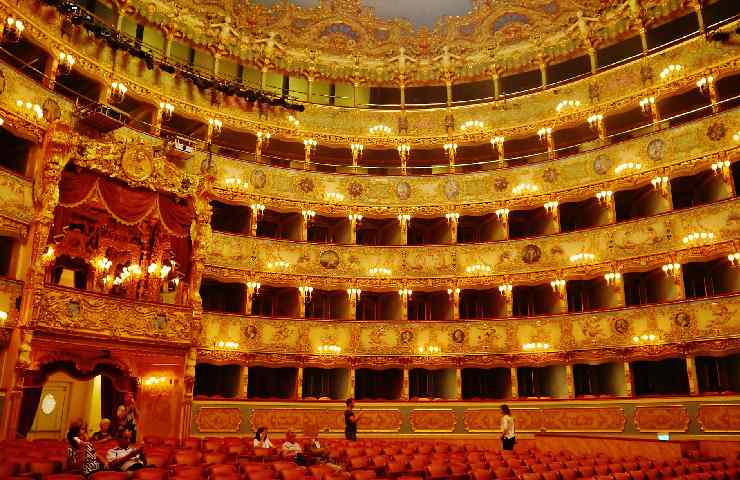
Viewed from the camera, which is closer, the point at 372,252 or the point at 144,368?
the point at 144,368

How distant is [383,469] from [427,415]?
1057 centimetres

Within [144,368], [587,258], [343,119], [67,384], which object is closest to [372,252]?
[343,119]

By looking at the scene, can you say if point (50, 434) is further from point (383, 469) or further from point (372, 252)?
point (383, 469)

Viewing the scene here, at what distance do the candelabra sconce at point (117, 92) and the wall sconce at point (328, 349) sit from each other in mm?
10688

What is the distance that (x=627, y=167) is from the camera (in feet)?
65.5

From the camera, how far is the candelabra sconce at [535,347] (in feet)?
64.9

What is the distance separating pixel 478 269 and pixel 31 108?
49.6ft

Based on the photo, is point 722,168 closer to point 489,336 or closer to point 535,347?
point 535,347

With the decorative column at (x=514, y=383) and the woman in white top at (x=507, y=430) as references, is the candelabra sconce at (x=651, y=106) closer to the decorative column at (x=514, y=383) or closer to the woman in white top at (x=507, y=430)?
the decorative column at (x=514, y=383)

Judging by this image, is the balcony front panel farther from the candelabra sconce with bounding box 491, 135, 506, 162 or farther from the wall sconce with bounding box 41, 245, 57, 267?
the candelabra sconce with bounding box 491, 135, 506, 162

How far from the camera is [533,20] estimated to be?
24.1m

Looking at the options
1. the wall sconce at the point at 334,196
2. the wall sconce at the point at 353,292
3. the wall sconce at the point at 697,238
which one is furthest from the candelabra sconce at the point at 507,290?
the wall sconce at the point at 334,196

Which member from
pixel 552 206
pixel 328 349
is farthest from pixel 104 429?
pixel 552 206

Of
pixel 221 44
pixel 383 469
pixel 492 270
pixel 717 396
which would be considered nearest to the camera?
pixel 383 469
